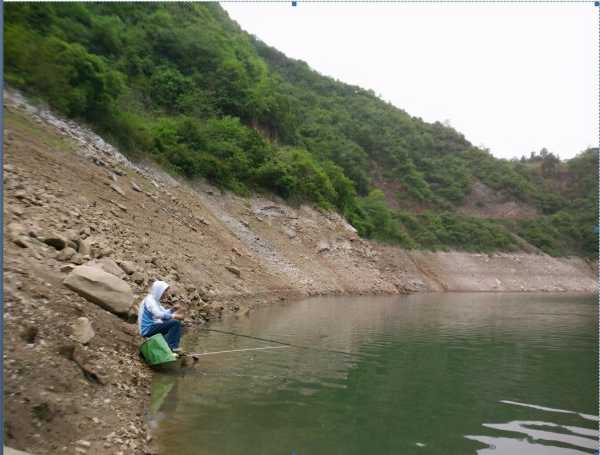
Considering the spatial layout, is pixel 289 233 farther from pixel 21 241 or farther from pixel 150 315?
pixel 150 315

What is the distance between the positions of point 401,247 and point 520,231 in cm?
2609

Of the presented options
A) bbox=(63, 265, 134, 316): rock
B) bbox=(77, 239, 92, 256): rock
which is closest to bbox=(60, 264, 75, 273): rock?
bbox=(63, 265, 134, 316): rock

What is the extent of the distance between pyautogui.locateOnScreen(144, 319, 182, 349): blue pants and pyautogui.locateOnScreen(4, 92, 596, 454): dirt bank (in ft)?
1.37

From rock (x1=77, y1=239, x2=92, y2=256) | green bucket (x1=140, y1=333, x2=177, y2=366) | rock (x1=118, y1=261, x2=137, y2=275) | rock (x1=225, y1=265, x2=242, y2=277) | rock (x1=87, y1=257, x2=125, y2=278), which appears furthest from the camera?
rock (x1=225, y1=265, x2=242, y2=277)

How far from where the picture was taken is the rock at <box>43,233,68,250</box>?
9.54m

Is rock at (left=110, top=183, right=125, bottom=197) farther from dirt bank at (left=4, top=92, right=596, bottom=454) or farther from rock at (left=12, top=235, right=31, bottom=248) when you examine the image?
rock at (left=12, top=235, right=31, bottom=248)

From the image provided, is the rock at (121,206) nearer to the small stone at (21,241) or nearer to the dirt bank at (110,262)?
the dirt bank at (110,262)

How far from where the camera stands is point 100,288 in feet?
27.6

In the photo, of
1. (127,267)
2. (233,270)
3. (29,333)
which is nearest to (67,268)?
(29,333)

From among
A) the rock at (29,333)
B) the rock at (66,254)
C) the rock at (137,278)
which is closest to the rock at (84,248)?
the rock at (66,254)

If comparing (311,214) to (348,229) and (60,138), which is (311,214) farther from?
(60,138)

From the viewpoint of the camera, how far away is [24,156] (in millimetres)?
14328

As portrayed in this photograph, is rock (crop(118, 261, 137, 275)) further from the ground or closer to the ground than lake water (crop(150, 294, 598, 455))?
further from the ground

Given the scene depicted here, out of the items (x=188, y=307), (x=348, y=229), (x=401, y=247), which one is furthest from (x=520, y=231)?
(x=188, y=307)
